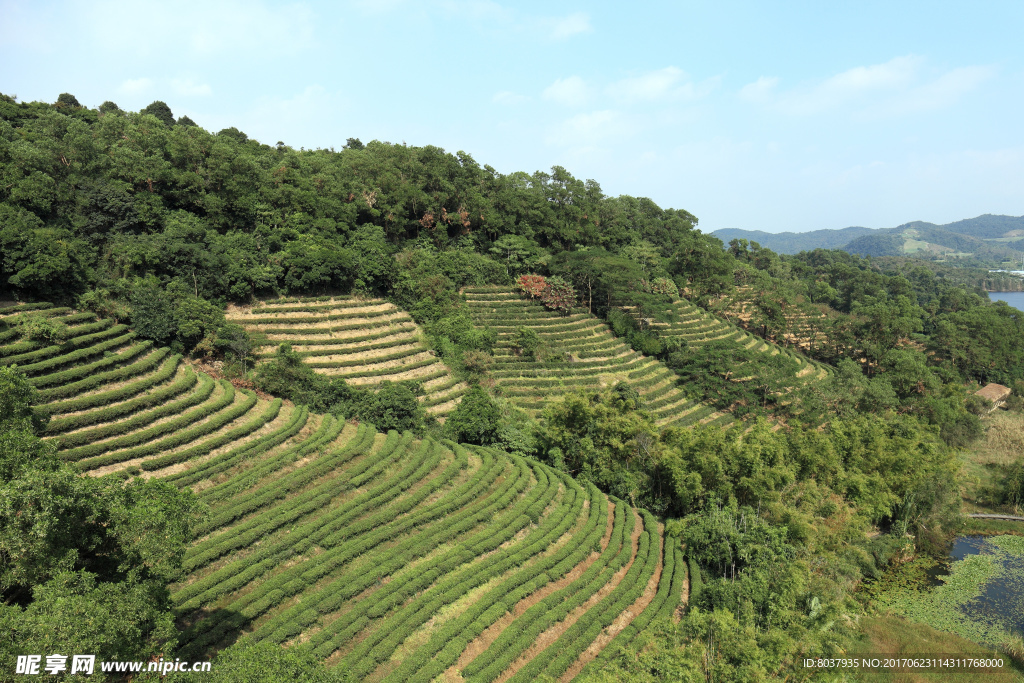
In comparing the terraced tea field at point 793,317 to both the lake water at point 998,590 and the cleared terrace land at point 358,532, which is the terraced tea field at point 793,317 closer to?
the lake water at point 998,590

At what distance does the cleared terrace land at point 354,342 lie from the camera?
99.1ft

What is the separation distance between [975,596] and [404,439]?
26.7m

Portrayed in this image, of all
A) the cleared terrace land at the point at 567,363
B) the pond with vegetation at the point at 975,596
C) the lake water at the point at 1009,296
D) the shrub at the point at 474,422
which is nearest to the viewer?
the pond with vegetation at the point at 975,596

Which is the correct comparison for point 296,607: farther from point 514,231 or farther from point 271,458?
point 514,231

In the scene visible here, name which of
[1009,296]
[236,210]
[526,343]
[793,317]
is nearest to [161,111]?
[236,210]

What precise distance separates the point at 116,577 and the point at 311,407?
53.9ft

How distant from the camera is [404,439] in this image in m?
24.3

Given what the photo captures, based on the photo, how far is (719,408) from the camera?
122 ft

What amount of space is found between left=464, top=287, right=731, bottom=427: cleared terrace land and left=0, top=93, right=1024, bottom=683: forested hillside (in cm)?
26

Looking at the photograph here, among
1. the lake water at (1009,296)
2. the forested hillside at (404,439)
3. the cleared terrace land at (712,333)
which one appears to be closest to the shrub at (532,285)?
the forested hillside at (404,439)

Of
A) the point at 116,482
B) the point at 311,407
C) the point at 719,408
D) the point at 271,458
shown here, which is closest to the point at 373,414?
the point at 311,407

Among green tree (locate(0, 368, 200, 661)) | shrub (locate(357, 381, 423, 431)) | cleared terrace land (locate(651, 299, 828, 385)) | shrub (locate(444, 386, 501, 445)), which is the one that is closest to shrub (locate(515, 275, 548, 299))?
cleared terrace land (locate(651, 299, 828, 385))

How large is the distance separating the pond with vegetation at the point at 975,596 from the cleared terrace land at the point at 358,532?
11.1 meters

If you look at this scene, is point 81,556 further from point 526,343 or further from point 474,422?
point 526,343
